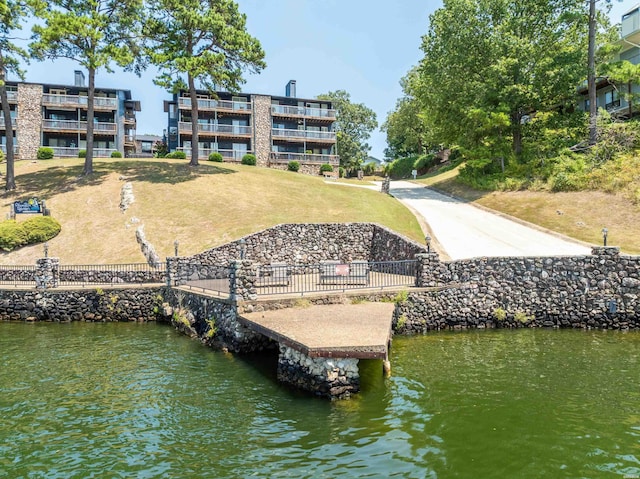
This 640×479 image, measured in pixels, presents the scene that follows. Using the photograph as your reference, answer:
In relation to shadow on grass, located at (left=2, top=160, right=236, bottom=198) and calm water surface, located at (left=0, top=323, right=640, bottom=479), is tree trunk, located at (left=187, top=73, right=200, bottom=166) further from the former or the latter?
calm water surface, located at (left=0, top=323, right=640, bottom=479)

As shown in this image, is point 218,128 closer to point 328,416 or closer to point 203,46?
point 203,46

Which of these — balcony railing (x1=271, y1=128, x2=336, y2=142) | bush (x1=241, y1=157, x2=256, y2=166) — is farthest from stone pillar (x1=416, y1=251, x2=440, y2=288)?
balcony railing (x1=271, y1=128, x2=336, y2=142)

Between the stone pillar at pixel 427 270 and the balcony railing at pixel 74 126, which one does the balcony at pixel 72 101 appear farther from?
the stone pillar at pixel 427 270

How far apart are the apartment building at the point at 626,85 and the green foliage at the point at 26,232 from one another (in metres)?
46.7

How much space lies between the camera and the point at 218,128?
56.1m

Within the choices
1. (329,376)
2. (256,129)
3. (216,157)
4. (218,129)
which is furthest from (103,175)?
(329,376)

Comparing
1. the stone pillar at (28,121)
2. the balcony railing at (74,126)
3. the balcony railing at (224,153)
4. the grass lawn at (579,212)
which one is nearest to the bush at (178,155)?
the balcony railing at (224,153)

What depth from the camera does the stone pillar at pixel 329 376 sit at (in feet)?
38.9

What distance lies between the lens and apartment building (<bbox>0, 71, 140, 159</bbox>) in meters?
52.2

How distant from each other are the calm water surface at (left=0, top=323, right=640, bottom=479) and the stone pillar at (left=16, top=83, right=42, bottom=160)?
146ft

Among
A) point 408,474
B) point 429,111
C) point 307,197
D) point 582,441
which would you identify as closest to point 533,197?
point 429,111

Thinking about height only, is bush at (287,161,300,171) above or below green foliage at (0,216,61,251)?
above

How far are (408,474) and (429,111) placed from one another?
40518 mm

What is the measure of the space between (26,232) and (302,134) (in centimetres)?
3686
